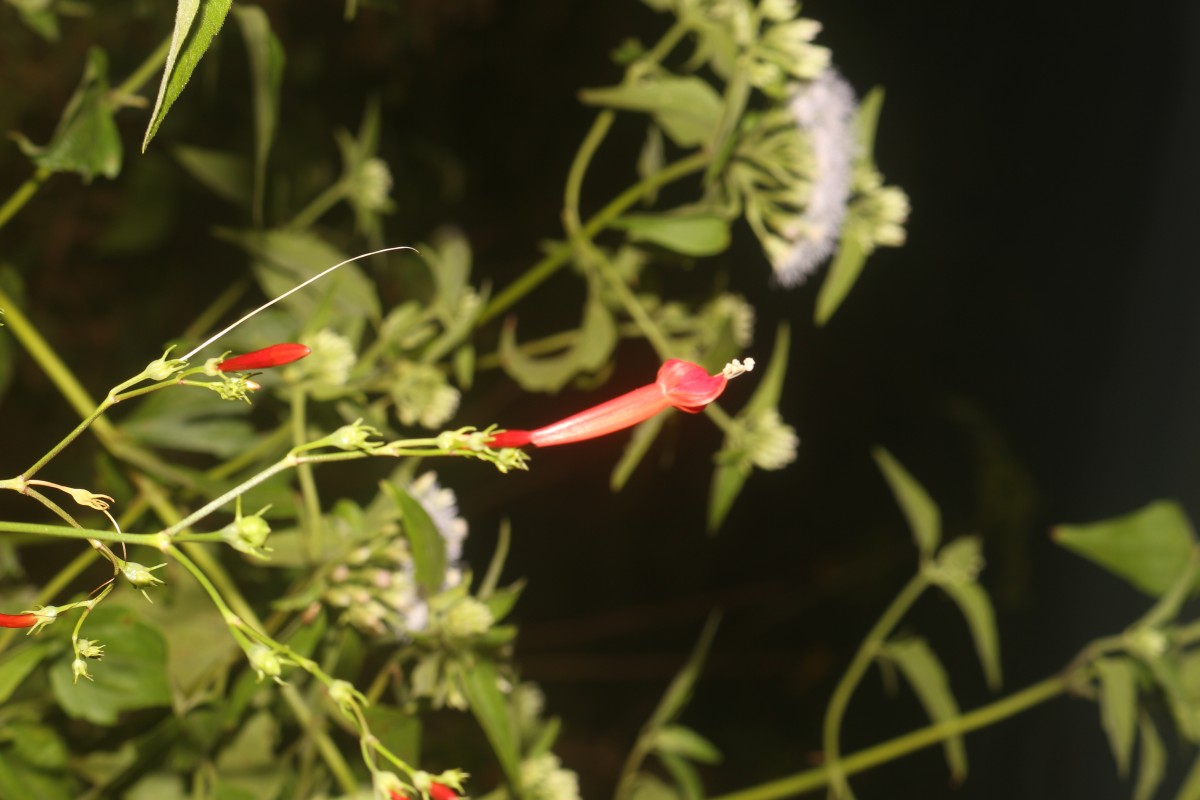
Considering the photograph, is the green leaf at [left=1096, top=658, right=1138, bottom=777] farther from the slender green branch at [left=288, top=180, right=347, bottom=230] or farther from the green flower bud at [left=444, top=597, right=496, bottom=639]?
the slender green branch at [left=288, top=180, right=347, bottom=230]

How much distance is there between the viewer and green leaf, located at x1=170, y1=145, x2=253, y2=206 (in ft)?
1.88

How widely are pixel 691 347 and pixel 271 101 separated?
0.81 ft

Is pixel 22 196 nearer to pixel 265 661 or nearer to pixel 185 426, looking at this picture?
pixel 185 426

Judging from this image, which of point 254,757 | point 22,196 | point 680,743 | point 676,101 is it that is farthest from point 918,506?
point 22,196

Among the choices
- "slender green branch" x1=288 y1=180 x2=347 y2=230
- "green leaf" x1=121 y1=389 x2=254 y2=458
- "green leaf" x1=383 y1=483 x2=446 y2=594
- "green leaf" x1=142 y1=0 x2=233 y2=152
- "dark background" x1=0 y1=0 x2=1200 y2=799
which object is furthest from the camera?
"dark background" x1=0 y1=0 x2=1200 y2=799

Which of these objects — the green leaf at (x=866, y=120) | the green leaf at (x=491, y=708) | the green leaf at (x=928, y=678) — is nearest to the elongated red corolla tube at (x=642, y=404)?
the green leaf at (x=491, y=708)

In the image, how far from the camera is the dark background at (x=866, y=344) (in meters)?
0.87

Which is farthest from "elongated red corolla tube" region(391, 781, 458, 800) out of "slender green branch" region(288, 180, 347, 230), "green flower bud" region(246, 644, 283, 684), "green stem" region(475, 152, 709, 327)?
"slender green branch" region(288, 180, 347, 230)

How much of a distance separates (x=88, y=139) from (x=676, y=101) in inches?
10.2

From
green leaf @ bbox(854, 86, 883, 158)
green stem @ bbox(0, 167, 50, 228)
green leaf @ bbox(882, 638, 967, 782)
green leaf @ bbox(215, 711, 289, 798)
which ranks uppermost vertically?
green leaf @ bbox(854, 86, 883, 158)

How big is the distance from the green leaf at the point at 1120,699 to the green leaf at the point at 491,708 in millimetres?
378

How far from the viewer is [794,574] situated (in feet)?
3.36

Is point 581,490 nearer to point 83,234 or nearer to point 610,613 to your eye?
point 610,613

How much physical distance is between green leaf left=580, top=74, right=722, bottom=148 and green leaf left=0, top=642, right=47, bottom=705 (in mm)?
323
